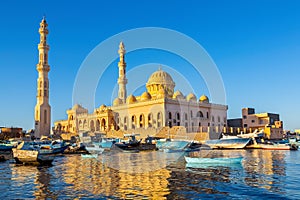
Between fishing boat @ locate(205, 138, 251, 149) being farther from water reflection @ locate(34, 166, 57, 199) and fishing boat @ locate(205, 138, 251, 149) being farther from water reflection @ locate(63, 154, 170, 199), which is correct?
water reflection @ locate(34, 166, 57, 199)

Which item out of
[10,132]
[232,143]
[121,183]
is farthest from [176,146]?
[10,132]

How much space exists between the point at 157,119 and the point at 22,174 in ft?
131

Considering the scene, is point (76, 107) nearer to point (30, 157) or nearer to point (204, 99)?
point (204, 99)

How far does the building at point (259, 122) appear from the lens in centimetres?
6469

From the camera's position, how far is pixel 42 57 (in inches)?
2485

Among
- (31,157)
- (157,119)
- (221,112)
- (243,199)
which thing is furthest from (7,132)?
(243,199)

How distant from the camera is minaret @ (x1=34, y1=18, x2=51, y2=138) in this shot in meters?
63.4

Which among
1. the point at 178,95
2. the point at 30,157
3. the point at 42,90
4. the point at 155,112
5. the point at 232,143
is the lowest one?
the point at 232,143

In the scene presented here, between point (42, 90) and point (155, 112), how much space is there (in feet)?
80.4

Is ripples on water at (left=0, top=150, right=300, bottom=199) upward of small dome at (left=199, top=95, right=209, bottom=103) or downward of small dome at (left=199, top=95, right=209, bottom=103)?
downward

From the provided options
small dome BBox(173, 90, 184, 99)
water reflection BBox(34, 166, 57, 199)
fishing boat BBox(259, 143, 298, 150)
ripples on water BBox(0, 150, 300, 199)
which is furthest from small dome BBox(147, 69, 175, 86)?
water reflection BBox(34, 166, 57, 199)

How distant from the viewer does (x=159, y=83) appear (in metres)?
67.9

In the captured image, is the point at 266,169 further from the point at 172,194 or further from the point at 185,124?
the point at 185,124

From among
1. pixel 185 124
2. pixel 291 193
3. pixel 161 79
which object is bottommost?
pixel 291 193
